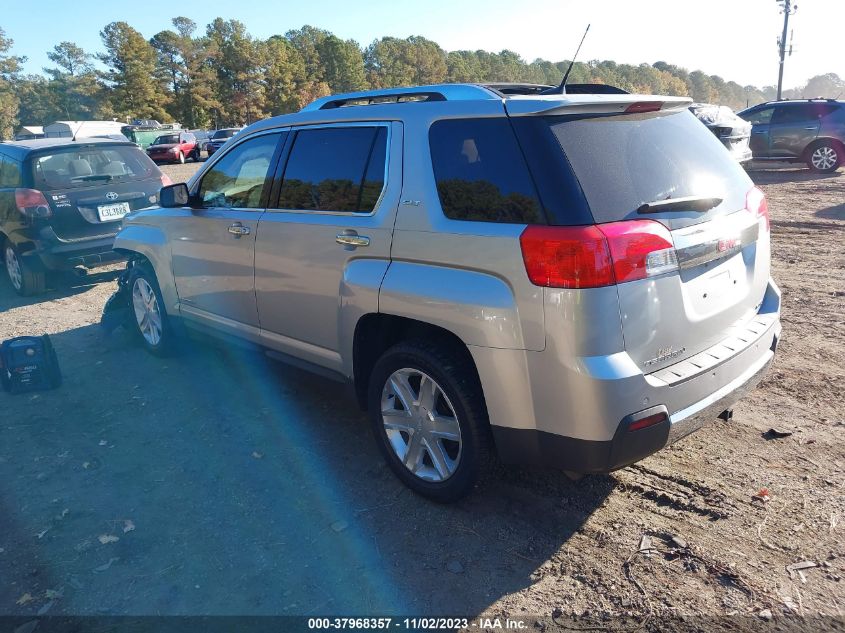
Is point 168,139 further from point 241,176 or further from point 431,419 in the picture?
point 431,419

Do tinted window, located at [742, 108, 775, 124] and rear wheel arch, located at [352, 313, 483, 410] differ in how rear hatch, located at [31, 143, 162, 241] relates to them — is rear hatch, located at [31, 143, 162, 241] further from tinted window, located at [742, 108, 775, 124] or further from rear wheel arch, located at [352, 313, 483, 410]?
tinted window, located at [742, 108, 775, 124]

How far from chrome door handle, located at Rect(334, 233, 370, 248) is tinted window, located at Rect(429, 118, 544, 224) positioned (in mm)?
518

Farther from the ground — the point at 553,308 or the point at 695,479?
the point at 553,308

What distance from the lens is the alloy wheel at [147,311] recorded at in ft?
19.0

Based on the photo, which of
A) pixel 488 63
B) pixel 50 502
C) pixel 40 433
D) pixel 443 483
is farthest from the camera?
pixel 488 63

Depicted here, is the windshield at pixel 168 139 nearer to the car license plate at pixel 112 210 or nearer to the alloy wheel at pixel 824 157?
the car license plate at pixel 112 210

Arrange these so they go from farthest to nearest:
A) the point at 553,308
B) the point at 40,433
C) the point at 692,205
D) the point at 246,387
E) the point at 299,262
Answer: the point at 246,387 < the point at 40,433 < the point at 299,262 < the point at 692,205 < the point at 553,308

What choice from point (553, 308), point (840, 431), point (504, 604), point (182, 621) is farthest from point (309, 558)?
point (840, 431)

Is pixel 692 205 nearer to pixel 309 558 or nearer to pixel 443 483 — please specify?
pixel 443 483

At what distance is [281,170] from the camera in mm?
4219

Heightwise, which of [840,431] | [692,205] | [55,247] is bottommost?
[840,431]

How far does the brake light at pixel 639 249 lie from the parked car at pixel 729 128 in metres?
13.8

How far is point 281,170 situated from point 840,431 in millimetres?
3688

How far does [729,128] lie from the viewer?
15195mm
